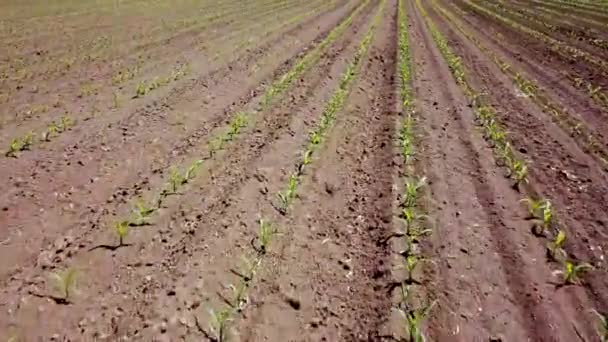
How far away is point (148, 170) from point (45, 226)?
1.60 metres

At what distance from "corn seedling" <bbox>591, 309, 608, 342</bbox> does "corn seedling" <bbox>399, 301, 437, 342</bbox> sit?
4.68 feet

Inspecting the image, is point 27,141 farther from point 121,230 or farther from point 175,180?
point 121,230

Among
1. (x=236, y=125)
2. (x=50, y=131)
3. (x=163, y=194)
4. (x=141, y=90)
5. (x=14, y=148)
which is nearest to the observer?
(x=163, y=194)

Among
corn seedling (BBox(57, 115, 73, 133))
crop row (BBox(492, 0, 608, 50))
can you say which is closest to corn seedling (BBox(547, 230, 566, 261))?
corn seedling (BBox(57, 115, 73, 133))

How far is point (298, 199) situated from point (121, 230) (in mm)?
2243

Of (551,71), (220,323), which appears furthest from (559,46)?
(220,323)

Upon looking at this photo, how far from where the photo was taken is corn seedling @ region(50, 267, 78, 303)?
3.87 meters

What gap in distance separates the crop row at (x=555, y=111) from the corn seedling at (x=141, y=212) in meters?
6.90

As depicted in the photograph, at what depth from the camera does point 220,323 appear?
12.0 feet

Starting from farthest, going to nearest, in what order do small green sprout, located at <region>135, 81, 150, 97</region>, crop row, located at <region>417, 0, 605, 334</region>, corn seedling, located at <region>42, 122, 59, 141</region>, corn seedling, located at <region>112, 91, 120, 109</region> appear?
small green sprout, located at <region>135, 81, 150, 97</region> < corn seedling, located at <region>112, 91, 120, 109</region> < corn seedling, located at <region>42, 122, 59, 141</region> < crop row, located at <region>417, 0, 605, 334</region>

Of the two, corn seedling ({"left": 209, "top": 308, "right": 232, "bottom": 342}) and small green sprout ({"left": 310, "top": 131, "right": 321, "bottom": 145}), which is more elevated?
small green sprout ({"left": 310, "top": 131, "right": 321, "bottom": 145})

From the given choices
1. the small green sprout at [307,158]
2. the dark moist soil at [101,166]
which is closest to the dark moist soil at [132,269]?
the dark moist soil at [101,166]

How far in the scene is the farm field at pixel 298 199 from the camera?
3840 mm

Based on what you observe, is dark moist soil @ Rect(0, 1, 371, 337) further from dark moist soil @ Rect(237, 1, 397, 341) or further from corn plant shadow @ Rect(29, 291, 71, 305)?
dark moist soil @ Rect(237, 1, 397, 341)
